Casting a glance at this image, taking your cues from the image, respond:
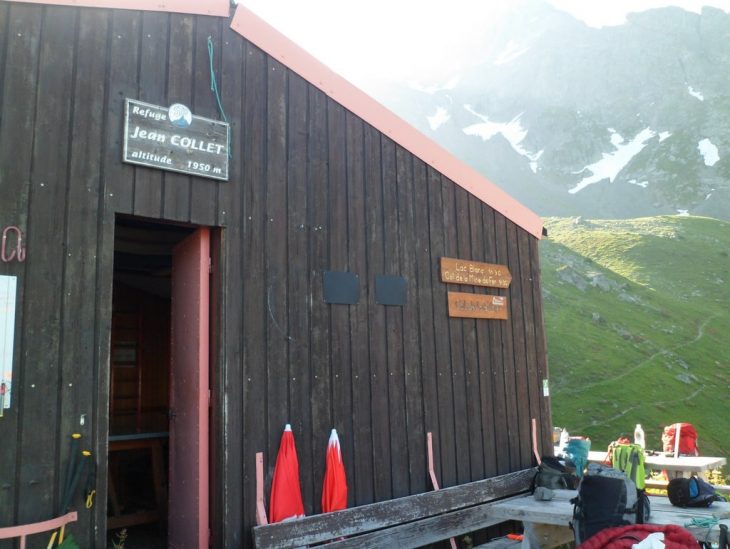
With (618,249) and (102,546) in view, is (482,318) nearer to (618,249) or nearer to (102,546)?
(102,546)

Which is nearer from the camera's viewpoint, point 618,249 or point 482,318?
point 482,318

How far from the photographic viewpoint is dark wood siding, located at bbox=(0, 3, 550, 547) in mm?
4340

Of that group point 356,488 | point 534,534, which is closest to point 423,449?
point 356,488

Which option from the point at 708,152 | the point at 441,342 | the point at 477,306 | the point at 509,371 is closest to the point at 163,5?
the point at 441,342

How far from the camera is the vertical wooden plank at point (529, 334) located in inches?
309

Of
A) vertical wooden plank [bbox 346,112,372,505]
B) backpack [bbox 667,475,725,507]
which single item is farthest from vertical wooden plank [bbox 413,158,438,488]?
backpack [bbox 667,475,725,507]

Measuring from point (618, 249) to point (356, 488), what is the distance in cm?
4878

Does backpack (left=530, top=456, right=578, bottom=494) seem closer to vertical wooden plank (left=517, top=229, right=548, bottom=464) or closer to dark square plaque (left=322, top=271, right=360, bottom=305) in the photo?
vertical wooden plank (left=517, top=229, right=548, bottom=464)

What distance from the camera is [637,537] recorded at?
4367 millimetres

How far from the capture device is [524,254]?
26.8 feet

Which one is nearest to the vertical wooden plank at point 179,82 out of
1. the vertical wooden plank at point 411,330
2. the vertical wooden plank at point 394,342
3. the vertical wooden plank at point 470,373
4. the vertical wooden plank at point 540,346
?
the vertical wooden plank at point 394,342

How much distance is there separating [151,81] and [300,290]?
2142 mm

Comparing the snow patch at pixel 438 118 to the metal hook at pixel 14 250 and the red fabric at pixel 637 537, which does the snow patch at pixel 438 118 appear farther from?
the metal hook at pixel 14 250

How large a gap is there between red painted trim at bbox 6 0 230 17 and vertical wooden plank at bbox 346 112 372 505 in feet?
5.18
